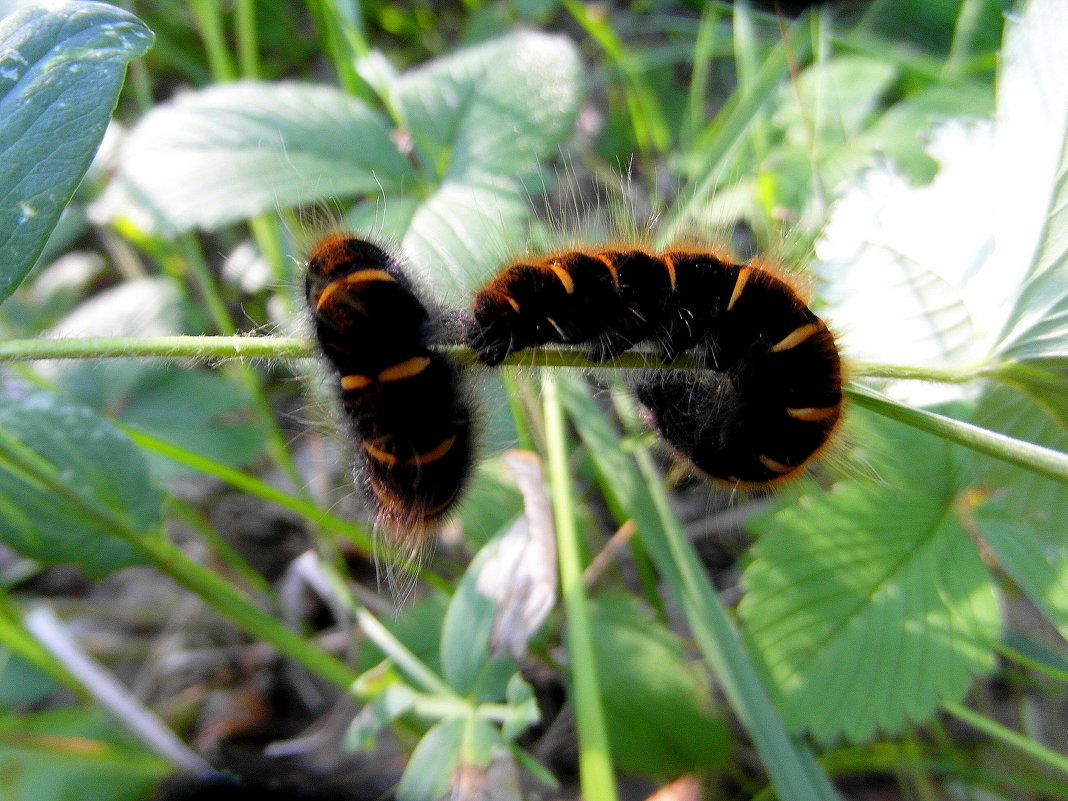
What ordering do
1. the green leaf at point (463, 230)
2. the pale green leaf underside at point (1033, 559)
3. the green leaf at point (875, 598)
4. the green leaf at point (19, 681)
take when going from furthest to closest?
the green leaf at point (19, 681) < the green leaf at point (463, 230) < the green leaf at point (875, 598) < the pale green leaf underside at point (1033, 559)

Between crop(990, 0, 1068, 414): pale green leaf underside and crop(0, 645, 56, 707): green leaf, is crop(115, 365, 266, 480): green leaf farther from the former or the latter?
crop(990, 0, 1068, 414): pale green leaf underside

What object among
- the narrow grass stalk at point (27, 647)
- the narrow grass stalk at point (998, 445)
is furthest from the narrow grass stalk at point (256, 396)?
the narrow grass stalk at point (998, 445)

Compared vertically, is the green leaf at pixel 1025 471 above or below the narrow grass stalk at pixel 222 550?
above

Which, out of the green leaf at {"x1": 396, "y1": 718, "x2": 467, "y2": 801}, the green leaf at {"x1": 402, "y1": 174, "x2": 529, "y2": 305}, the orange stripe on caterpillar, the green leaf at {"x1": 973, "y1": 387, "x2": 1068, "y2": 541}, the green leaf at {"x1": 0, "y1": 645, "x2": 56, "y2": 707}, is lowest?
the green leaf at {"x1": 0, "y1": 645, "x2": 56, "y2": 707}

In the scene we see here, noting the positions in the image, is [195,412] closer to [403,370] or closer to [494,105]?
[494,105]

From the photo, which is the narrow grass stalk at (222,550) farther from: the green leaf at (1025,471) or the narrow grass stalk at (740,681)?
the green leaf at (1025,471)

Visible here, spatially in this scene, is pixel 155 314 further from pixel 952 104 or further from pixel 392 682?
pixel 952 104

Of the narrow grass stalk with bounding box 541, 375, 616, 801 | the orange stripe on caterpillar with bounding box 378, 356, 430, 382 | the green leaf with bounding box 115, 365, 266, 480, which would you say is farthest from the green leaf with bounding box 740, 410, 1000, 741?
the green leaf with bounding box 115, 365, 266, 480
